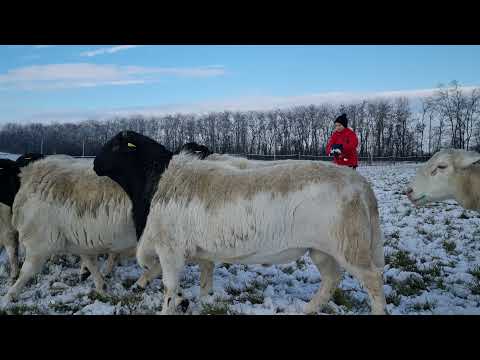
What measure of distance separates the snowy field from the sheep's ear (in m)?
1.92

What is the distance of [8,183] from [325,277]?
5.56 m

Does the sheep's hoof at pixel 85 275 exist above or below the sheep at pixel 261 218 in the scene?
below

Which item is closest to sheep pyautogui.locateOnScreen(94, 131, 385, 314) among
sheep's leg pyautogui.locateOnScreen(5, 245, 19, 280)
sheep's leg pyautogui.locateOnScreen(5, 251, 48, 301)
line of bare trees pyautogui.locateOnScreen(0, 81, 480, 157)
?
sheep's leg pyautogui.locateOnScreen(5, 251, 48, 301)

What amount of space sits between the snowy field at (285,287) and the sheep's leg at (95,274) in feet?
0.46

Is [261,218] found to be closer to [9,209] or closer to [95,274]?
[95,274]

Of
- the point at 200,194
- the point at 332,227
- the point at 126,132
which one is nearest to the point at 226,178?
the point at 200,194

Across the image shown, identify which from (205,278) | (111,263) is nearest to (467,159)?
(205,278)

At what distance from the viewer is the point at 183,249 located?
5273 mm

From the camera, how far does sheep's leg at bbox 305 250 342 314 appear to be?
5320 millimetres

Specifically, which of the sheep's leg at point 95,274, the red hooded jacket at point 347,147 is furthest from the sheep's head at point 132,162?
the red hooded jacket at point 347,147

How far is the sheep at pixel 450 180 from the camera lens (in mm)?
5242

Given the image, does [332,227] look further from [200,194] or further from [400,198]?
[400,198]

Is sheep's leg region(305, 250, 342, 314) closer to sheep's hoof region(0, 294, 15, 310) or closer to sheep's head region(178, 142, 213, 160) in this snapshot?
sheep's head region(178, 142, 213, 160)

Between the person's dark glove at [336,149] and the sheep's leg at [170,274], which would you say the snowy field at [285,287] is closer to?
the sheep's leg at [170,274]
